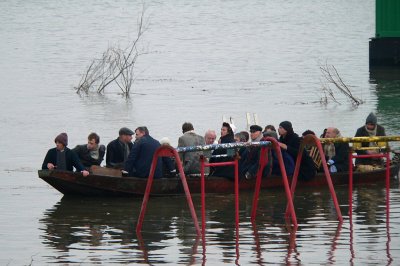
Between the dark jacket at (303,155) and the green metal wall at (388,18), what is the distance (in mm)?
23378

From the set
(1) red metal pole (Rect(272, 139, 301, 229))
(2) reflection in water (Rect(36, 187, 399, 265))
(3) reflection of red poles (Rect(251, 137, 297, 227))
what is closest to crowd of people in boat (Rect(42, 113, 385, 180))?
(2) reflection in water (Rect(36, 187, 399, 265))

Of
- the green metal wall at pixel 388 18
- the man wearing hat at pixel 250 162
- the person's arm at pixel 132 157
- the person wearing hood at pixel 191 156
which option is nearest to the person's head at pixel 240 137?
the man wearing hat at pixel 250 162

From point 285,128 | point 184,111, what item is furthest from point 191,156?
point 184,111

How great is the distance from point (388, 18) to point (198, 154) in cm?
2442

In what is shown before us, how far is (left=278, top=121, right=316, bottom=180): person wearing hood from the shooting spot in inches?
781

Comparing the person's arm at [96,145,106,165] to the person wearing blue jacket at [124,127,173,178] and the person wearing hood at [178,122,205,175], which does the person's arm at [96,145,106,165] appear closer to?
the person wearing blue jacket at [124,127,173,178]

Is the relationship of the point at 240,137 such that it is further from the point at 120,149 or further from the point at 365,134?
the point at 365,134

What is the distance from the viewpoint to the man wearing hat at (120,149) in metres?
21.2

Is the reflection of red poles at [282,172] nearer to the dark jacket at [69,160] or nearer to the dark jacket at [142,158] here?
the dark jacket at [142,158]

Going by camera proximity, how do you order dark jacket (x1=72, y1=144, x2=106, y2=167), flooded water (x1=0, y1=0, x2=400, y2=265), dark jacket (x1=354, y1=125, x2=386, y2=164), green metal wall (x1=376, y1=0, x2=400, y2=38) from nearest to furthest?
flooded water (x1=0, y1=0, x2=400, y2=265) → dark jacket (x1=72, y1=144, x2=106, y2=167) → dark jacket (x1=354, y1=125, x2=386, y2=164) → green metal wall (x1=376, y1=0, x2=400, y2=38)

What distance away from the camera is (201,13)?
99.9m

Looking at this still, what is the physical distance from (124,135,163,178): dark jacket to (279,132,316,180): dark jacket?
75.9 inches

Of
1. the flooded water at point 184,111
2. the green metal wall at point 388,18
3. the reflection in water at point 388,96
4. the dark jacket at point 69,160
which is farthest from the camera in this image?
the green metal wall at point 388,18

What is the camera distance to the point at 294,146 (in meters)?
20.0
